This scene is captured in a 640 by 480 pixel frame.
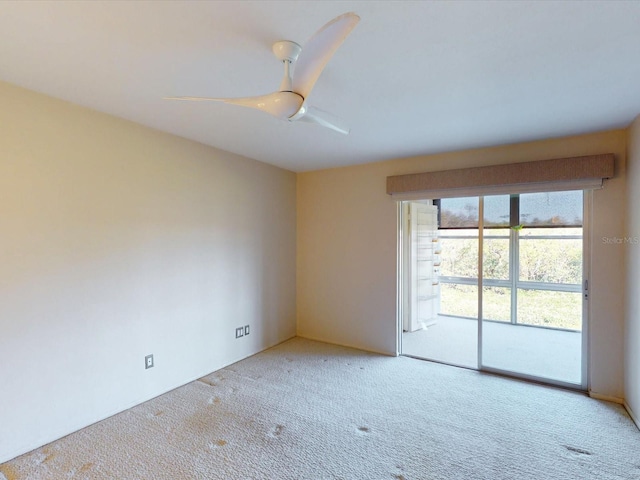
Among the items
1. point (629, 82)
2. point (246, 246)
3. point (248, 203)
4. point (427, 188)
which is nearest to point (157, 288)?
point (246, 246)

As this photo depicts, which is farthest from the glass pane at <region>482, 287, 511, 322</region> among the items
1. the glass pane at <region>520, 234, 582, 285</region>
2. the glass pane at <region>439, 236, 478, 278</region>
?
the glass pane at <region>439, 236, 478, 278</region>

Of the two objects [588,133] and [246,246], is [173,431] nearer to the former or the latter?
[246,246]

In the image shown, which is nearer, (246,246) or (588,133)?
(588,133)

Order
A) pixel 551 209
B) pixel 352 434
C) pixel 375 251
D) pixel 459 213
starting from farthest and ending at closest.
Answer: pixel 459 213
pixel 375 251
pixel 551 209
pixel 352 434

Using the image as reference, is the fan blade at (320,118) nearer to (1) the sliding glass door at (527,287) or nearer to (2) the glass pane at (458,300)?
(1) the sliding glass door at (527,287)

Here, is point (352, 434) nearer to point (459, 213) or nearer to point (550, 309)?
point (550, 309)

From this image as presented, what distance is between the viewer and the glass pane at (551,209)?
3143 millimetres

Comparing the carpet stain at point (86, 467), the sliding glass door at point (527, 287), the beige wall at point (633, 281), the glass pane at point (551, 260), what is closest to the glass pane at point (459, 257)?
the sliding glass door at point (527, 287)

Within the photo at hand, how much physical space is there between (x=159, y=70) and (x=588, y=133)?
3.52 m

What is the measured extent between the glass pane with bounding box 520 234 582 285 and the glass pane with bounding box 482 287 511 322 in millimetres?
261

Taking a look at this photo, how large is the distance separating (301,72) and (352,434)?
235cm

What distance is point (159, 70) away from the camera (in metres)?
1.88

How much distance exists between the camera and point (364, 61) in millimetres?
1769

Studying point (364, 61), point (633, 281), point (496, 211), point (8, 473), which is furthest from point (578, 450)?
point (8, 473)
